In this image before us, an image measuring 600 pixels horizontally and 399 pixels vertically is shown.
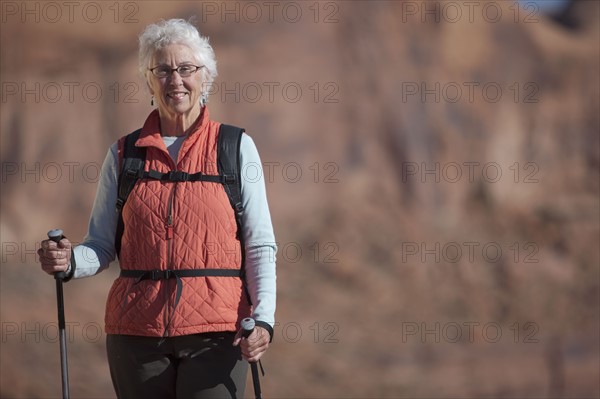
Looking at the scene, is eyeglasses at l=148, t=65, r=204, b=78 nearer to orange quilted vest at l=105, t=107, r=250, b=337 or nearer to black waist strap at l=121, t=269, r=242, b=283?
orange quilted vest at l=105, t=107, r=250, b=337

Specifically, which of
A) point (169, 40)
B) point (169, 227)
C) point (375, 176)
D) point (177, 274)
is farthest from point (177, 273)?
point (375, 176)

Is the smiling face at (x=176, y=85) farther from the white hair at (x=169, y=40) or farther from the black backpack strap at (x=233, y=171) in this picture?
the black backpack strap at (x=233, y=171)

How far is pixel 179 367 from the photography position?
6.61 feet

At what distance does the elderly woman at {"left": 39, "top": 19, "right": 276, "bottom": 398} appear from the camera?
2010mm

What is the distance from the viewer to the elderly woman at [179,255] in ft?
6.59

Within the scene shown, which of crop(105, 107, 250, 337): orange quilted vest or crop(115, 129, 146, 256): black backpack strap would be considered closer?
crop(105, 107, 250, 337): orange quilted vest

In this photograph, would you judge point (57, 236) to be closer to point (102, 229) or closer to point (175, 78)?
point (102, 229)

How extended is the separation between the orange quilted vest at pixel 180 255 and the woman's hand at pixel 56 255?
0.42 ft

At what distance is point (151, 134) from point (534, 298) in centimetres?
742

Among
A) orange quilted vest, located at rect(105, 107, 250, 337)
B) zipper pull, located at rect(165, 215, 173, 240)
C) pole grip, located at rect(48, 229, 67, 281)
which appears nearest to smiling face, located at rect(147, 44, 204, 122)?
orange quilted vest, located at rect(105, 107, 250, 337)

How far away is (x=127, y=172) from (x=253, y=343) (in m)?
0.51

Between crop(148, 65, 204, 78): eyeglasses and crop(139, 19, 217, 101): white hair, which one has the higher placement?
crop(139, 19, 217, 101): white hair

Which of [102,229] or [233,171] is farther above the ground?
[233,171]

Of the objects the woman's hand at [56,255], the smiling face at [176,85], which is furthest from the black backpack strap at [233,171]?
the woman's hand at [56,255]
